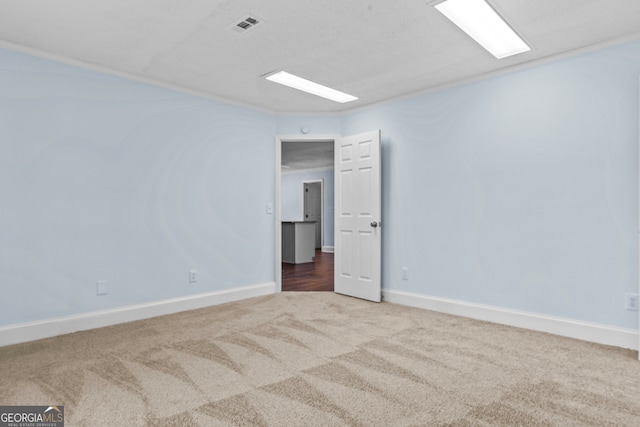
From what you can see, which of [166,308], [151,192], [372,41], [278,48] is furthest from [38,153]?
[372,41]

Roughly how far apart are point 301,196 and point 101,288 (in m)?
8.17

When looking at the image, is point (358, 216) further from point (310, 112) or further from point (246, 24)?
point (246, 24)

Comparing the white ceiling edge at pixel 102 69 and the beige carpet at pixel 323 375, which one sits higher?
the white ceiling edge at pixel 102 69

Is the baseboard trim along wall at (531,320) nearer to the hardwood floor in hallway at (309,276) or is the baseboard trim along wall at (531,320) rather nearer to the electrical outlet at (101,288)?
the hardwood floor in hallway at (309,276)

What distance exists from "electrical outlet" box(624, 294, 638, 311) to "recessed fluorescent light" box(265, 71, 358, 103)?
3284mm

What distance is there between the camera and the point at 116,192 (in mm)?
3604

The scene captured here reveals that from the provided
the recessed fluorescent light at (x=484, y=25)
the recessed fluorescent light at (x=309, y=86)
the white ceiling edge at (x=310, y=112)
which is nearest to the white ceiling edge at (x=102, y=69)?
the white ceiling edge at (x=310, y=112)

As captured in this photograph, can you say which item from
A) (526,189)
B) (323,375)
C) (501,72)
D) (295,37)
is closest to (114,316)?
(323,375)

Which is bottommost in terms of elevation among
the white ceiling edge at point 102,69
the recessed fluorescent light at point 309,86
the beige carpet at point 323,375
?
the beige carpet at point 323,375

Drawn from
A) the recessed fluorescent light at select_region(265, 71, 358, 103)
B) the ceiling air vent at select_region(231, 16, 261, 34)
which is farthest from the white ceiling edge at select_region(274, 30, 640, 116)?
the ceiling air vent at select_region(231, 16, 261, 34)

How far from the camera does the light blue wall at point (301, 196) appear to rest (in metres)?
10.7

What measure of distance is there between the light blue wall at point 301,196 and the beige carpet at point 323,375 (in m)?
7.16

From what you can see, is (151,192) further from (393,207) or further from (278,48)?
(393,207)

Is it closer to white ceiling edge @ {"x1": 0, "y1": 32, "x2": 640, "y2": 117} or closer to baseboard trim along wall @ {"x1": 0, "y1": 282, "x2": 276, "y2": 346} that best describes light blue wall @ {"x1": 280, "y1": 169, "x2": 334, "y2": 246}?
white ceiling edge @ {"x1": 0, "y1": 32, "x2": 640, "y2": 117}
